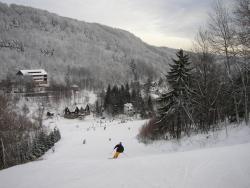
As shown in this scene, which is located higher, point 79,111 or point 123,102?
point 123,102

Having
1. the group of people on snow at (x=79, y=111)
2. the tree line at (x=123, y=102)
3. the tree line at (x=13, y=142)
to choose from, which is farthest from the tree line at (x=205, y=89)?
the group of people on snow at (x=79, y=111)

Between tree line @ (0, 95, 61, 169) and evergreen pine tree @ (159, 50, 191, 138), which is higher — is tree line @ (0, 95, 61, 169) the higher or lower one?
the lower one

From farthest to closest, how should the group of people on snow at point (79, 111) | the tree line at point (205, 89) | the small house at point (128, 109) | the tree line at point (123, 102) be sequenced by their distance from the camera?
the group of people on snow at point (79, 111) < the small house at point (128, 109) < the tree line at point (123, 102) < the tree line at point (205, 89)

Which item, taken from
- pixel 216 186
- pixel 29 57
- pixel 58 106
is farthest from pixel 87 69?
pixel 216 186

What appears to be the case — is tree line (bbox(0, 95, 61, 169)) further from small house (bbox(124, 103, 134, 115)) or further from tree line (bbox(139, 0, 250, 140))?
small house (bbox(124, 103, 134, 115))

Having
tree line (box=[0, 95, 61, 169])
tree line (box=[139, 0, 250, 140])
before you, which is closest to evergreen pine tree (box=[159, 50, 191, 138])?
tree line (box=[139, 0, 250, 140])

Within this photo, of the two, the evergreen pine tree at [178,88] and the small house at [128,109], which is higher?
the evergreen pine tree at [178,88]

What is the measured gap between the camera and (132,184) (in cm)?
712

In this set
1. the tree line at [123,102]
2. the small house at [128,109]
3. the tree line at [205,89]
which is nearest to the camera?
the tree line at [205,89]

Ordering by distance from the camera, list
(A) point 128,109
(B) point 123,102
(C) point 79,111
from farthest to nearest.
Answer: (B) point 123,102
(C) point 79,111
(A) point 128,109

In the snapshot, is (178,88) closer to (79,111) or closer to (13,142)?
(13,142)

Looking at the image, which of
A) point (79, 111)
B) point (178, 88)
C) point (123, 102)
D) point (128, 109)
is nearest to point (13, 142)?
point (178, 88)

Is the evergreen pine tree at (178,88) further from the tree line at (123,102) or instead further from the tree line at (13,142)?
the tree line at (123,102)

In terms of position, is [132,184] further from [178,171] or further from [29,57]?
[29,57]
